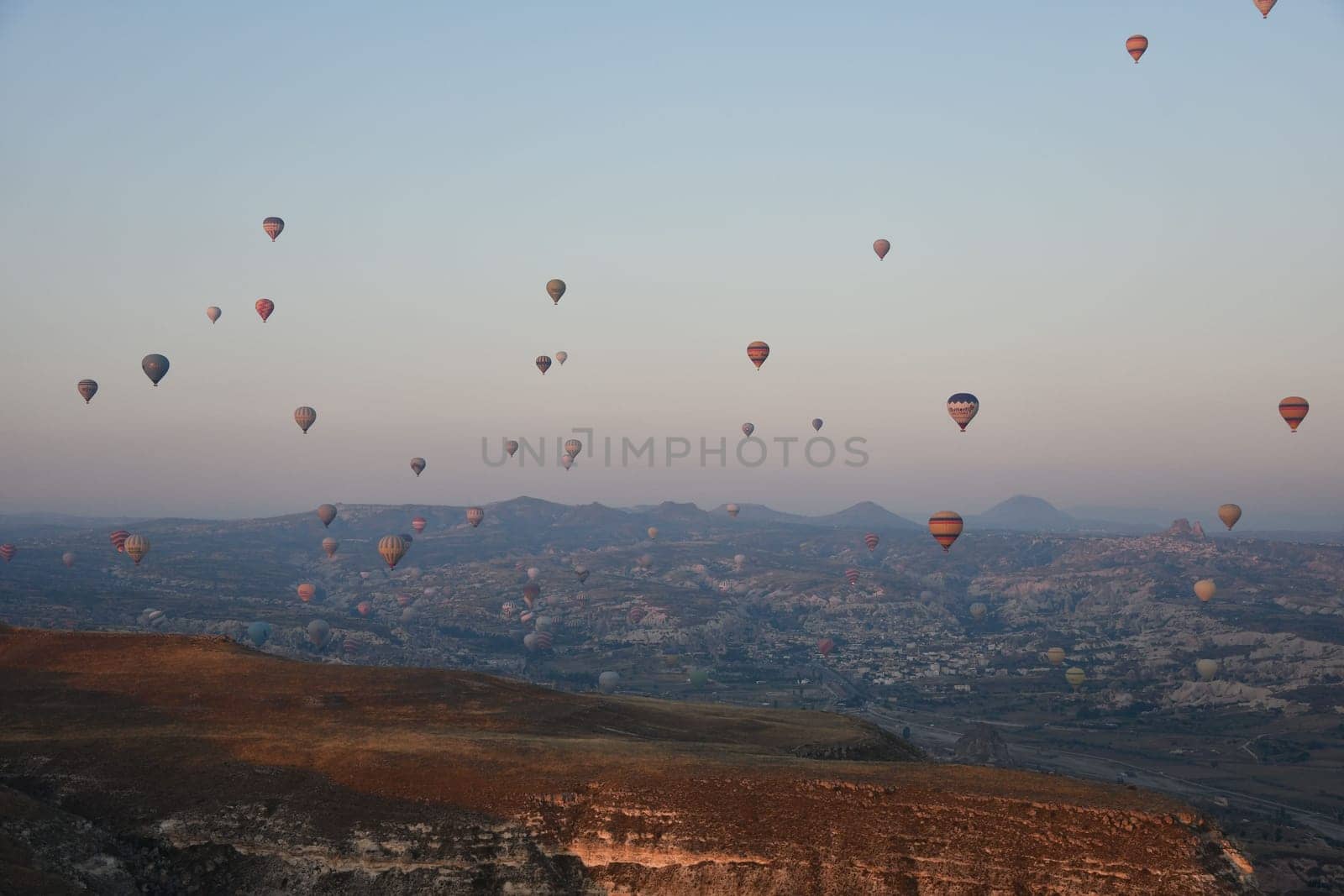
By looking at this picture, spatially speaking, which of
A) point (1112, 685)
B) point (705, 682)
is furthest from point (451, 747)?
point (1112, 685)

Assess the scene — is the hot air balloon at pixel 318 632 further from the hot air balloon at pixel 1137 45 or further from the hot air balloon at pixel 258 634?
the hot air balloon at pixel 1137 45

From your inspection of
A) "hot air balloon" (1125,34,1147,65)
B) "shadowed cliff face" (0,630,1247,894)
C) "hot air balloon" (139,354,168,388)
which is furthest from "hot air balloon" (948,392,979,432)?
"hot air balloon" (139,354,168,388)

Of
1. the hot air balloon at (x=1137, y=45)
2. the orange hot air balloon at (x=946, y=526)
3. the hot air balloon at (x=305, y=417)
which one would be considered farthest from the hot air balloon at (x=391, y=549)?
the hot air balloon at (x=1137, y=45)

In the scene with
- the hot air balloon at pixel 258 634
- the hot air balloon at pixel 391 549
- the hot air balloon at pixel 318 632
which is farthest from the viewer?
the hot air balloon at pixel 318 632

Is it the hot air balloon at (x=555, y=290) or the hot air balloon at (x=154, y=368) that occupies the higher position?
the hot air balloon at (x=555, y=290)

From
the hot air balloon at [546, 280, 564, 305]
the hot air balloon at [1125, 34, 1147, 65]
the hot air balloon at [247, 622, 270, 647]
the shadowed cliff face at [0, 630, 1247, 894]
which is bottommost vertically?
the hot air balloon at [247, 622, 270, 647]

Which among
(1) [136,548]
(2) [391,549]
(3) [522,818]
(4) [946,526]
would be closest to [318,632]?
(2) [391,549]

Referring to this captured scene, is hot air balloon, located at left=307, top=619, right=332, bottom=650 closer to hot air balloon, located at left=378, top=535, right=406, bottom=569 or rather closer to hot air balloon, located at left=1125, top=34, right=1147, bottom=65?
hot air balloon, located at left=378, top=535, right=406, bottom=569
